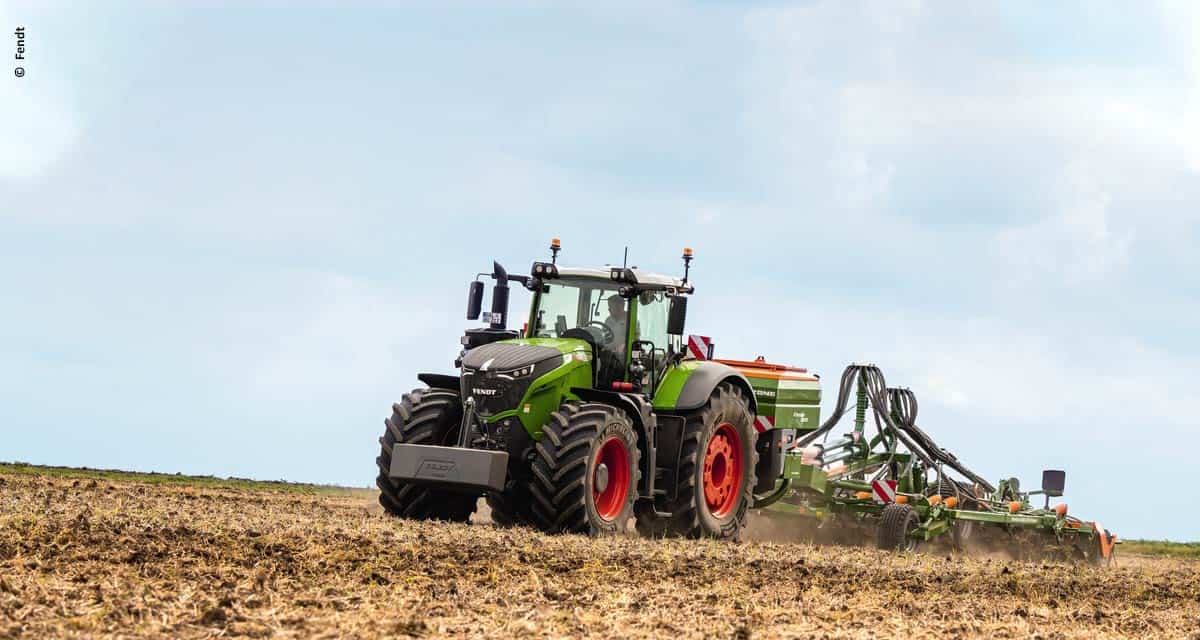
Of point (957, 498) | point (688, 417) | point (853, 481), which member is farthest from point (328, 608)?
point (957, 498)

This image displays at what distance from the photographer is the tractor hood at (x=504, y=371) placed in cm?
1344

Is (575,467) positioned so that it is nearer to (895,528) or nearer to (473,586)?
(473,586)

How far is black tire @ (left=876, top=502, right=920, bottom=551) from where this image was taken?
52.9ft

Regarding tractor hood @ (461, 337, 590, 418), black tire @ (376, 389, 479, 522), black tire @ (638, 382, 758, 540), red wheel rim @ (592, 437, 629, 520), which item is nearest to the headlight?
tractor hood @ (461, 337, 590, 418)

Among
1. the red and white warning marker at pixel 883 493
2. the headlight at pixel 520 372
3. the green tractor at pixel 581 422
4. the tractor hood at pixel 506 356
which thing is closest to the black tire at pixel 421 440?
the green tractor at pixel 581 422

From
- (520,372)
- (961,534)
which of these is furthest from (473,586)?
(961,534)

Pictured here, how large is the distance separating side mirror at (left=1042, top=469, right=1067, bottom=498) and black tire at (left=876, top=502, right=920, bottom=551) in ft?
10.1

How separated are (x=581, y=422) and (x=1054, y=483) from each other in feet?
27.4

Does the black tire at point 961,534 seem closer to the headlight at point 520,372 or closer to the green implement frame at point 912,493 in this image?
the green implement frame at point 912,493

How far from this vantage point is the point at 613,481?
1365 centimetres

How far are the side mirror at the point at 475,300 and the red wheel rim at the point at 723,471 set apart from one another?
107 inches

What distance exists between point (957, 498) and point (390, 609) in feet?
36.5

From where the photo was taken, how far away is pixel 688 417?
1446 centimetres

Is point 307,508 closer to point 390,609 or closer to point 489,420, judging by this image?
point 489,420
